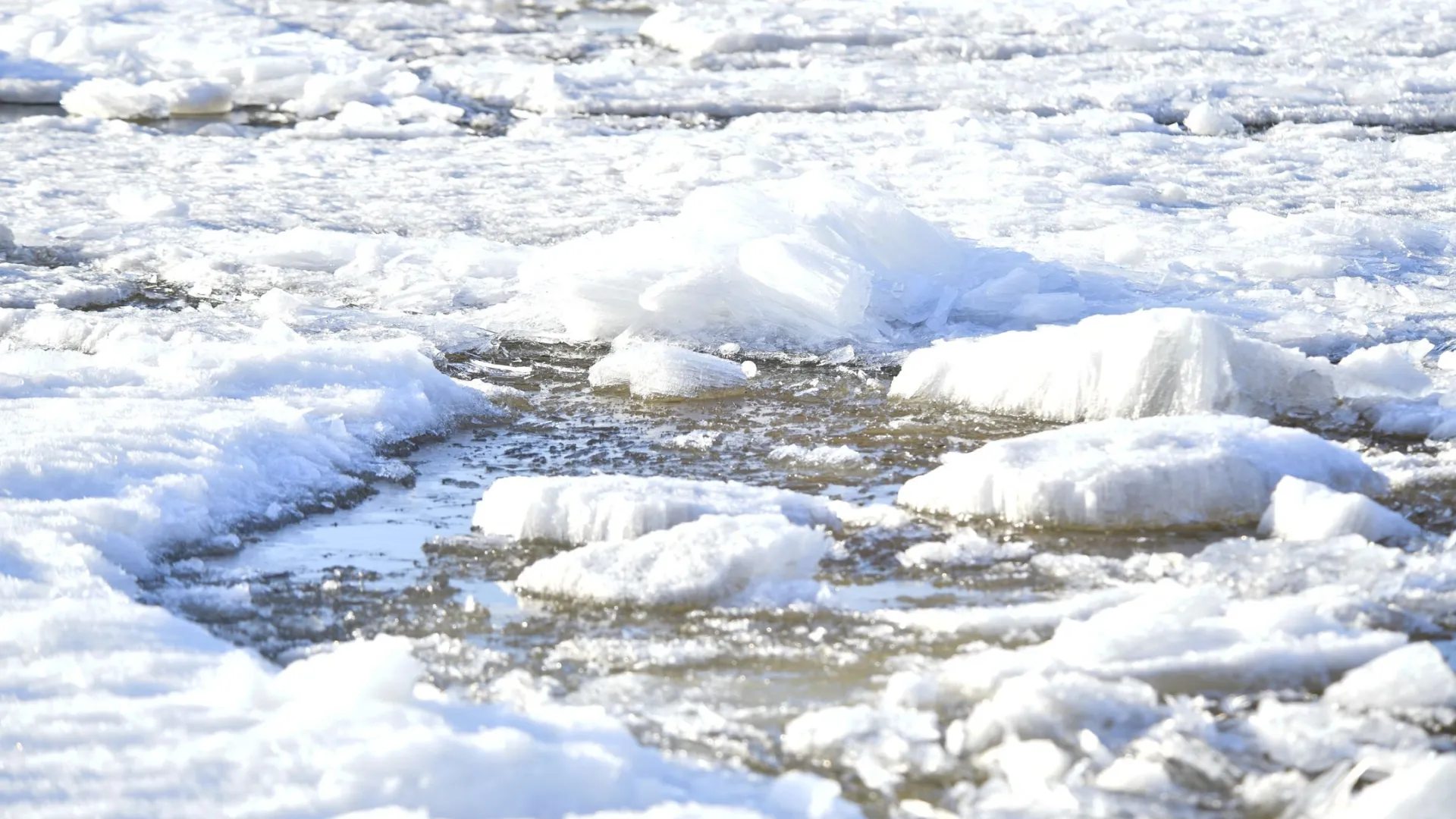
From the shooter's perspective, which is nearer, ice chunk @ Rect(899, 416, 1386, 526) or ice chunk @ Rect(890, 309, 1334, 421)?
ice chunk @ Rect(899, 416, 1386, 526)

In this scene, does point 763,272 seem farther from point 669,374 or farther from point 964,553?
point 964,553

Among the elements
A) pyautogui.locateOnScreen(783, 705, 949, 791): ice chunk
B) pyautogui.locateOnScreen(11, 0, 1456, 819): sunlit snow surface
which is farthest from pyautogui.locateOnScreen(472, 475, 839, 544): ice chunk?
pyautogui.locateOnScreen(783, 705, 949, 791): ice chunk

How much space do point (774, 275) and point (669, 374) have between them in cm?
81

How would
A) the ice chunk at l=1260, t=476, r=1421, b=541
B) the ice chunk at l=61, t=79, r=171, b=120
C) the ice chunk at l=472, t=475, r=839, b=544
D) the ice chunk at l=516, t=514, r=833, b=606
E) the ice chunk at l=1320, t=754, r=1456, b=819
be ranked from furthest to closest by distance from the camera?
the ice chunk at l=61, t=79, r=171, b=120, the ice chunk at l=472, t=475, r=839, b=544, the ice chunk at l=1260, t=476, r=1421, b=541, the ice chunk at l=516, t=514, r=833, b=606, the ice chunk at l=1320, t=754, r=1456, b=819

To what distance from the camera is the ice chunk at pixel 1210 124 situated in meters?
10.7

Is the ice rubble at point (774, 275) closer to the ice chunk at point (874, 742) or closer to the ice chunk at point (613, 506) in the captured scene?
the ice chunk at point (613, 506)

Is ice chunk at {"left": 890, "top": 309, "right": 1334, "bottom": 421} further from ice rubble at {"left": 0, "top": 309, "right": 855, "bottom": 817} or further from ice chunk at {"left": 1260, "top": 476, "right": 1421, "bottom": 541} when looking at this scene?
ice rubble at {"left": 0, "top": 309, "right": 855, "bottom": 817}

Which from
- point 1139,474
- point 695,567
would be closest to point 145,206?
point 695,567

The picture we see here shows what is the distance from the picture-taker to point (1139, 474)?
12.6 ft

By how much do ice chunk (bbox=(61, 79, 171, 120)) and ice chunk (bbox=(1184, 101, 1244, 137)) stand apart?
8.23 metres

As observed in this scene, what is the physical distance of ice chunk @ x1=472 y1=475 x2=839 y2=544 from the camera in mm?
3771

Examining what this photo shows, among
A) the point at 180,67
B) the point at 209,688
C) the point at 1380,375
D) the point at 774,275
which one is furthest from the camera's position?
the point at 180,67

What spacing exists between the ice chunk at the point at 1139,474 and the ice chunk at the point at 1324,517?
125mm

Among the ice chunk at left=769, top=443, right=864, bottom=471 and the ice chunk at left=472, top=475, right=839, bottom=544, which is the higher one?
the ice chunk at left=472, top=475, right=839, bottom=544
